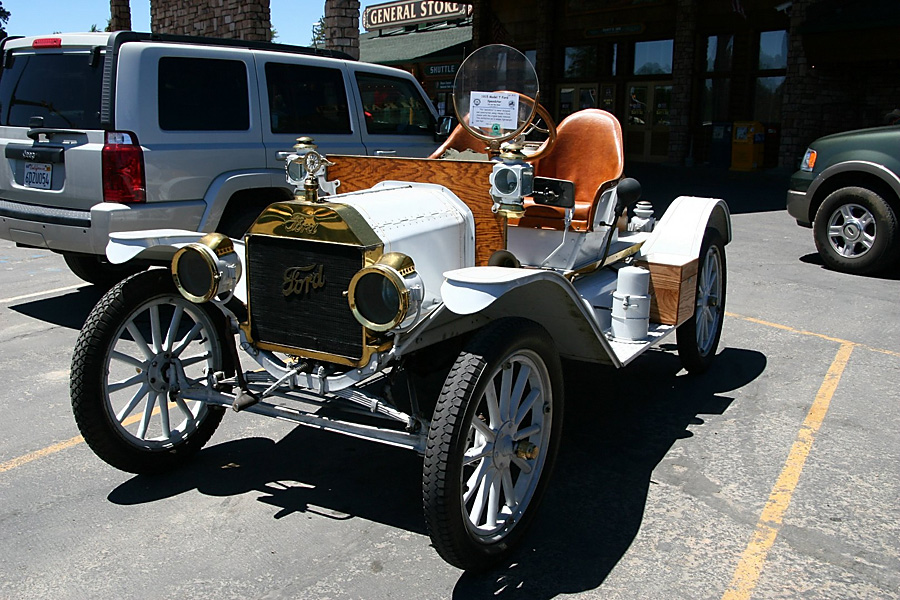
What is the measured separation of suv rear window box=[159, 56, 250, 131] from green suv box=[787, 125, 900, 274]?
644 centimetres

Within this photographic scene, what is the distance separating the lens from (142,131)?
6094 mm

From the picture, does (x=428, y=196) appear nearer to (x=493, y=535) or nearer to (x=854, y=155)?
(x=493, y=535)

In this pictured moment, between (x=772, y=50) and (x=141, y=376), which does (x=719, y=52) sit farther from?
(x=141, y=376)

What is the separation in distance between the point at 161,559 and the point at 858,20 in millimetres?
17755

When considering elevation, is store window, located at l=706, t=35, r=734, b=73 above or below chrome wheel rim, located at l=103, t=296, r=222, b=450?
above

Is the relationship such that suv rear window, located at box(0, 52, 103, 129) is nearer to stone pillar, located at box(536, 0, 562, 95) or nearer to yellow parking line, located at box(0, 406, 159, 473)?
yellow parking line, located at box(0, 406, 159, 473)

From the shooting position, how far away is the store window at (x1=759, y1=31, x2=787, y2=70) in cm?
1978

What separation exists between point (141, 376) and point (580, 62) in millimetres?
22334

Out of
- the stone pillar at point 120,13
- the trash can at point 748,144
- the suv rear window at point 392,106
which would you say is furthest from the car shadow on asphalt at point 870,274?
the stone pillar at point 120,13

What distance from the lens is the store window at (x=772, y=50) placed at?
19.8 metres

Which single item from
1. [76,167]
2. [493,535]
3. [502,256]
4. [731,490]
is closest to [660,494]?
[731,490]

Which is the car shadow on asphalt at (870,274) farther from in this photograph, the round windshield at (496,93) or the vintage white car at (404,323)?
the round windshield at (496,93)

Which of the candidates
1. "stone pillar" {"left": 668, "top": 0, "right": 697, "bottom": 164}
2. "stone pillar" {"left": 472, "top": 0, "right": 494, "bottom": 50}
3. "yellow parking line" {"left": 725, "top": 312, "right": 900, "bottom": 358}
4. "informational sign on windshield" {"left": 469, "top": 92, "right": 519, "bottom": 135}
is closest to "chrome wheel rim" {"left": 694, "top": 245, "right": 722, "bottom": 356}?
"yellow parking line" {"left": 725, "top": 312, "right": 900, "bottom": 358}

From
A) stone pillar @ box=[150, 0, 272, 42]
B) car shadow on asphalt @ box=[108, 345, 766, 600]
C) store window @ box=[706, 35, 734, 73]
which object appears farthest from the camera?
store window @ box=[706, 35, 734, 73]
